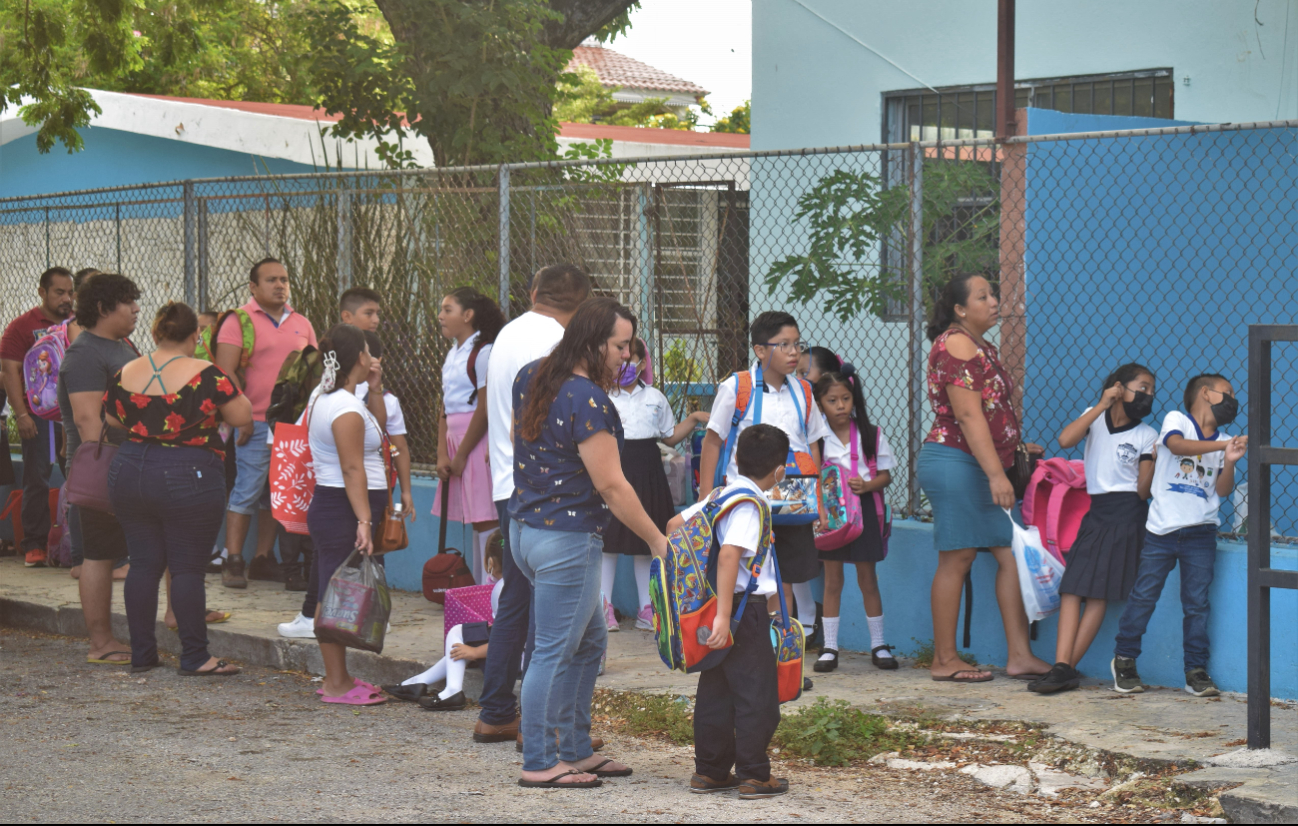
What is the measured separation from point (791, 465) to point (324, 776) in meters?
2.48

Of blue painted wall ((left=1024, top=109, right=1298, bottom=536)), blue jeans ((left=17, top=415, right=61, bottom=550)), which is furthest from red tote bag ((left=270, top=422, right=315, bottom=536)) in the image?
blue jeans ((left=17, top=415, right=61, bottom=550))

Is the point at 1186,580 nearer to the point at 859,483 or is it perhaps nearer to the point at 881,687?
the point at 881,687

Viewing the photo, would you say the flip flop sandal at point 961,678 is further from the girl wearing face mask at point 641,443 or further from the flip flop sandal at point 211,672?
the flip flop sandal at point 211,672

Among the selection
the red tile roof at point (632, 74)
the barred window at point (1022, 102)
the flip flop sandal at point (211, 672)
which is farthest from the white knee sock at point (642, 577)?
the red tile roof at point (632, 74)

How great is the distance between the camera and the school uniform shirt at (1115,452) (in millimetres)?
6363

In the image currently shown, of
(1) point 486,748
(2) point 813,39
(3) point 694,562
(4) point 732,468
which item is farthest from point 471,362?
(2) point 813,39

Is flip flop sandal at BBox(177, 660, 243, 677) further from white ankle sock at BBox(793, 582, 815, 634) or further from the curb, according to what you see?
white ankle sock at BBox(793, 582, 815, 634)

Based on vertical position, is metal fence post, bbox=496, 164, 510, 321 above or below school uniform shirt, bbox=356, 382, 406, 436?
above

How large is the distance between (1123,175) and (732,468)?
3.03 m

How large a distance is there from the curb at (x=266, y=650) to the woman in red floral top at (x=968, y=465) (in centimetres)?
222

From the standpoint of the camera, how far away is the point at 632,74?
50750 millimetres

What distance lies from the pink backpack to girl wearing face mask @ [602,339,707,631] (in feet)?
5.72

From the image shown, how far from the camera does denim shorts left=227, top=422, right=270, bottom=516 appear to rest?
8961 mm

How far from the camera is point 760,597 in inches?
197
